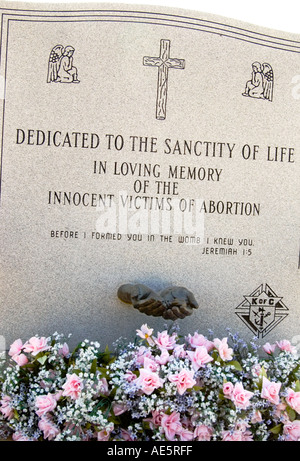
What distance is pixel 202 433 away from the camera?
2889mm

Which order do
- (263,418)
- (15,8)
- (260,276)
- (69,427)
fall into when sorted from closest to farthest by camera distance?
(69,427) → (263,418) → (15,8) → (260,276)

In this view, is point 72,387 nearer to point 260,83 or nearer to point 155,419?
point 155,419

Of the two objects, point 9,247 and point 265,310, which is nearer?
point 9,247

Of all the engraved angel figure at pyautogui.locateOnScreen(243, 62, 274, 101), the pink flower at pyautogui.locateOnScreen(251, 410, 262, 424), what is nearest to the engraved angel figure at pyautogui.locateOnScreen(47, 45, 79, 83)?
the engraved angel figure at pyautogui.locateOnScreen(243, 62, 274, 101)

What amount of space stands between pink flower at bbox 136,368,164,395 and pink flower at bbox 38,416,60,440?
1.81 ft

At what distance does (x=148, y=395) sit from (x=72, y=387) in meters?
0.44

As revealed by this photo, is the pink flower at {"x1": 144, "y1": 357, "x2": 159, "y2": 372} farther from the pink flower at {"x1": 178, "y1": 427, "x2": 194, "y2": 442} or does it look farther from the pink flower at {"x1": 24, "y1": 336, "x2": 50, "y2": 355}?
the pink flower at {"x1": 24, "y1": 336, "x2": 50, "y2": 355}

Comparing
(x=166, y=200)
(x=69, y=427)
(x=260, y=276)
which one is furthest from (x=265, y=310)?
(x=69, y=427)

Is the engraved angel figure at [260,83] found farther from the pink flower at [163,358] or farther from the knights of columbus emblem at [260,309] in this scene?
the pink flower at [163,358]

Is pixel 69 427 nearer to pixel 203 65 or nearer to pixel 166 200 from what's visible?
pixel 166 200

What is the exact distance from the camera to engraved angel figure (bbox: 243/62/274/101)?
3727mm

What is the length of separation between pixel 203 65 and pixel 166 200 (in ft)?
3.37

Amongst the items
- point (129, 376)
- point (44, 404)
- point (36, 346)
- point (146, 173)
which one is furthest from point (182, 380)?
point (146, 173)
